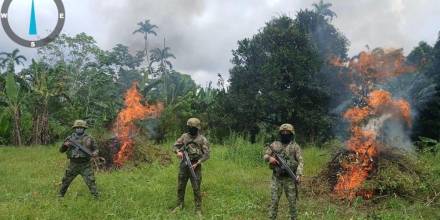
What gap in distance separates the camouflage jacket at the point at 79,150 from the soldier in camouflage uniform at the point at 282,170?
4.40 meters

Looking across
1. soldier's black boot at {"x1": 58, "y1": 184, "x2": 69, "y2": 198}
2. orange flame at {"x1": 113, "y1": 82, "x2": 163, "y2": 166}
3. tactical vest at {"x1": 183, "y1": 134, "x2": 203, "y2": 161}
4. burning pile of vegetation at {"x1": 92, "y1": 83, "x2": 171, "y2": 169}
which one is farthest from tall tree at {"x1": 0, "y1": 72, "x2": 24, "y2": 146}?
tactical vest at {"x1": 183, "y1": 134, "x2": 203, "y2": 161}

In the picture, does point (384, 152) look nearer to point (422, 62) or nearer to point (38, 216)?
point (38, 216)

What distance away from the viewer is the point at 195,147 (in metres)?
10.4

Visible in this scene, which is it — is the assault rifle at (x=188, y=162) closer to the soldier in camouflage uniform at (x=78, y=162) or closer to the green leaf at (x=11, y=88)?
the soldier in camouflage uniform at (x=78, y=162)

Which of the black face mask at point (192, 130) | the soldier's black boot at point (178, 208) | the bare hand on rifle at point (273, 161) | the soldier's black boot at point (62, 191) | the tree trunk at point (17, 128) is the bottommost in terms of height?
the soldier's black boot at point (178, 208)

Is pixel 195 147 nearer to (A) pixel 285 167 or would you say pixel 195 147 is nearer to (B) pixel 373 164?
(A) pixel 285 167

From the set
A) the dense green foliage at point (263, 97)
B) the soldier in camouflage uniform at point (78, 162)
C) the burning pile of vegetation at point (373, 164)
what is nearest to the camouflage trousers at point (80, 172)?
the soldier in camouflage uniform at point (78, 162)

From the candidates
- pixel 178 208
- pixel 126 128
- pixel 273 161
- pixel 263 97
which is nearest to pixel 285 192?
pixel 273 161

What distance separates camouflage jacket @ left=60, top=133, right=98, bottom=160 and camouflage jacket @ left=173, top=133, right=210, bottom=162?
2.23 metres

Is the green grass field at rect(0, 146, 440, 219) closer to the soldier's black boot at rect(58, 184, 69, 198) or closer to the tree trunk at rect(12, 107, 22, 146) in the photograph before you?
the soldier's black boot at rect(58, 184, 69, 198)

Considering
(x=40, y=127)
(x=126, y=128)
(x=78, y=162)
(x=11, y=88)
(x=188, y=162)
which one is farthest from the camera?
(x=40, y=127)

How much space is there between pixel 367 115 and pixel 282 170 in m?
6.16

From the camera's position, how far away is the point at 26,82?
22422 millimetres

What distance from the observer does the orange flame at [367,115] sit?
39.8 feet
